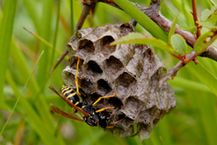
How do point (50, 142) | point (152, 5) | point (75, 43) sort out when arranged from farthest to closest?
point (50, 142) < point (75, 43) < point (152, 5)

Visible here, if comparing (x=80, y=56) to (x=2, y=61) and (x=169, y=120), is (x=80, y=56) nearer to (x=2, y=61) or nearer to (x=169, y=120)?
(x=2, y=61)

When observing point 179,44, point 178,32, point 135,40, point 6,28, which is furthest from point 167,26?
point 6,28

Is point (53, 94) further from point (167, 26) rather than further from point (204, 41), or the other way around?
point (204, 41)

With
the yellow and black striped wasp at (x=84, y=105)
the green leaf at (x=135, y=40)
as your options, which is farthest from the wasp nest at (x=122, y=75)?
the green leaf at (x=135, y=40)

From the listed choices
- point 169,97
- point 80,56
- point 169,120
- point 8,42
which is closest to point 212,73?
point 169,97

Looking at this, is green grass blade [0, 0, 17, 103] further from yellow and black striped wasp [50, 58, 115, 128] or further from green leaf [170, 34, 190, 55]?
green leaf [170, 34, 190, 55]

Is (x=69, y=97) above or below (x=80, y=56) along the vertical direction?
below

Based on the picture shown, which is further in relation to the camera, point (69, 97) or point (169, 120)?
point (169, 120)
